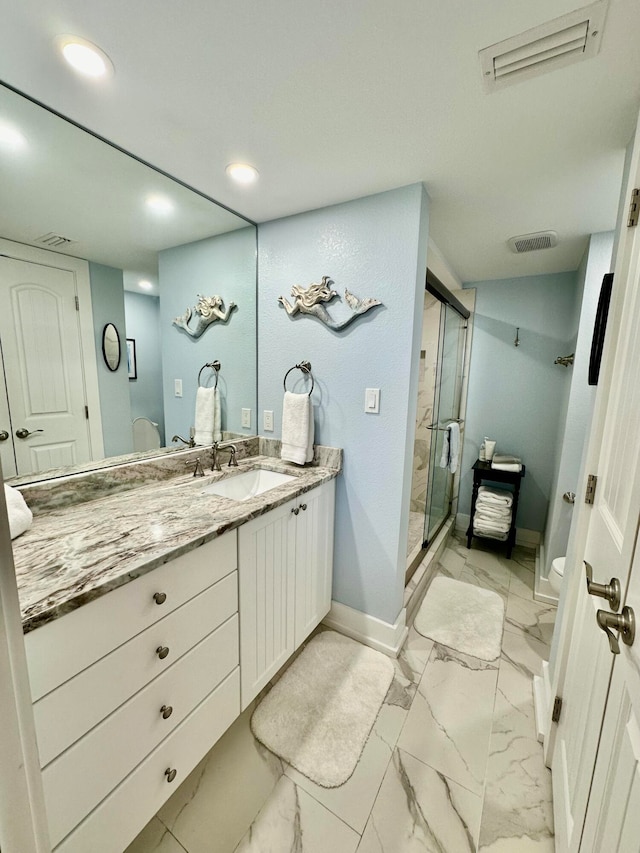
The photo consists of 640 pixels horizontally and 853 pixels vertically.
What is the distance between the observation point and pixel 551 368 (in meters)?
2.82

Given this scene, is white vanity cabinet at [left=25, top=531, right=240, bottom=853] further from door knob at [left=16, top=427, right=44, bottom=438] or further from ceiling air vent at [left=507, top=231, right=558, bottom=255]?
ceiling air vent at [left=507, top=231, right=558, bottom=255]

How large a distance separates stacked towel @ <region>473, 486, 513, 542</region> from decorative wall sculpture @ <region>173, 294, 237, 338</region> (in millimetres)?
2393

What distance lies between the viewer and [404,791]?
3.99 ft

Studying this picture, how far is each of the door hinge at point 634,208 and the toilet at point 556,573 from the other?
188 centimetres

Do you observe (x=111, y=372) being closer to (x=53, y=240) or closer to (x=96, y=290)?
(x=96, y=290)

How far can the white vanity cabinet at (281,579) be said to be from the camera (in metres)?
1.32

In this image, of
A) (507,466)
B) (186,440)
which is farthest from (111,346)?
Result: (507,466)

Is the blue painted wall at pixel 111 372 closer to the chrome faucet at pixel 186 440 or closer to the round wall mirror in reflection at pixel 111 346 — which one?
the round wall mirror in reflection at pixel 111 346

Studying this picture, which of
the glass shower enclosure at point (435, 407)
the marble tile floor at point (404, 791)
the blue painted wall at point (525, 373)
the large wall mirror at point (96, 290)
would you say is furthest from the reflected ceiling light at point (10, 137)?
the blue painted wall at point (525, 373)

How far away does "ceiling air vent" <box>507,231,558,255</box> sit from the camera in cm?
204

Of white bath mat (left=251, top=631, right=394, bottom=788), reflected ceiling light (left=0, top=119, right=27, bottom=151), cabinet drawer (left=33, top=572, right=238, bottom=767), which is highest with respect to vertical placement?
reflected ceiling light (left=0, top=119, right=27, bottom=151)

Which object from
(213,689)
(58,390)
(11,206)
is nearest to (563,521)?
(213,689)

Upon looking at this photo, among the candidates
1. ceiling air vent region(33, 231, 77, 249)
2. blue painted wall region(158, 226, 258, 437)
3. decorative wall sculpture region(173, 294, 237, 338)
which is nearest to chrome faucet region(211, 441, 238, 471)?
blue painted wall region(158, 226, 258, 437)

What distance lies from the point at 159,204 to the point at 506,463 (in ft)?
9.74
